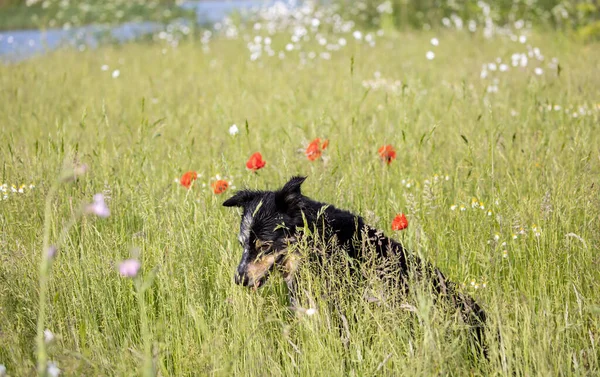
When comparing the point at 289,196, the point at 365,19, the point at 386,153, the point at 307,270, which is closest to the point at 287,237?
the point at 289,196

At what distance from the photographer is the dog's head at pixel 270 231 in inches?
116

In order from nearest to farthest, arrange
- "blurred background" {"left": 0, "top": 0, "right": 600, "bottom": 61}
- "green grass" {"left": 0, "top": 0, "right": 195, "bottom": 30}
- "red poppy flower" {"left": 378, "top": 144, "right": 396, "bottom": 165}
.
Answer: "red poppy flower" {"left": 378, "top": 144, "right": 396, "bottom": 165} → "blurred background" {"left": 0, "top": 0, "right": 600, "bottom": 61} → "green grass" {"left": 0, "top": 0, "right": 195, "bottom": 30}

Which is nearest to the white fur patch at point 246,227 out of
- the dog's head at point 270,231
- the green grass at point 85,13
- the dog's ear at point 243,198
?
the dog's head at point 270,231

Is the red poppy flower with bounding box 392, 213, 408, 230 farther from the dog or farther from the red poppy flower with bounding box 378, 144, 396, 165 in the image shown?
the red poppy flower with bounding box 378, 144, 396, 165

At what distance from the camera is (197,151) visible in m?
5.13

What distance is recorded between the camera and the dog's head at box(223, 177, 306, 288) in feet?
9.70

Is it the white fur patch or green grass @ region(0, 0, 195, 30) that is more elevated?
the white fur patch

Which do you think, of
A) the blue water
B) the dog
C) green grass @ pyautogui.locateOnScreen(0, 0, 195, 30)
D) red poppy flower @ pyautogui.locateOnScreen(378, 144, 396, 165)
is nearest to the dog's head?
the dog

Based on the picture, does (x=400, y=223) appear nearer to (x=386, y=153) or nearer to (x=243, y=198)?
(x=243, y=198)

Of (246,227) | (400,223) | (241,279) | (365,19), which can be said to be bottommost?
(365,19)

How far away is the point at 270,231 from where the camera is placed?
305 cm

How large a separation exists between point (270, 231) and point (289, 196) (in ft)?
0.64

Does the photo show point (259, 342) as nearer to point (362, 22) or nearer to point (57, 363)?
point (57, 363)

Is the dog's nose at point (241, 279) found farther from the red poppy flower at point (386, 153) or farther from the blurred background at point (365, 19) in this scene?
the blurred background at point (365, 19)
